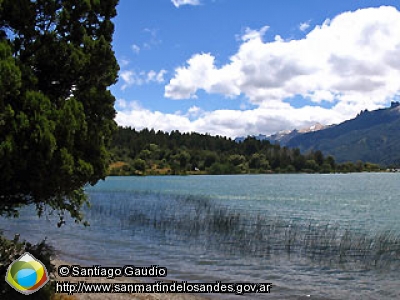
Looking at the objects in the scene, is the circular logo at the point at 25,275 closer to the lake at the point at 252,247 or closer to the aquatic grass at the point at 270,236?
the lake at the point at 252,247

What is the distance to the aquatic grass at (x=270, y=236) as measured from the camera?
2534 centimetres

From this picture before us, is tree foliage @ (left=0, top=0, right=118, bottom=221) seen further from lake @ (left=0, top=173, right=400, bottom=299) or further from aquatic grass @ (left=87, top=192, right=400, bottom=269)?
aquatic grass @ (left=87, top=192, right=400, bottom=269)

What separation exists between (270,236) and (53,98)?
2371cm

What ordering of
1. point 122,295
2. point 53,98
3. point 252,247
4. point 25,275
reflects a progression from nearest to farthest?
point 25,275, point 53,98, point 122,295, point 252,247

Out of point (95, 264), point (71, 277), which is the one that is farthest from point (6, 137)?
point (95, 264)

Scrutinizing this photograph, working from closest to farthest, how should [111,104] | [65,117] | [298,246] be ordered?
[65,117] → [111,104] → [298,246]

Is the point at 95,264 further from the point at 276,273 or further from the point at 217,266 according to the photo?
the point at 276,273

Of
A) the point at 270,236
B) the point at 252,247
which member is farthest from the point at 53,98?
the point at 270,236

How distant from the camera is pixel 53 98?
453 inches

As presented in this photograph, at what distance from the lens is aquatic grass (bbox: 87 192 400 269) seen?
2534cm

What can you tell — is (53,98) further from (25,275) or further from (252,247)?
(252,247)

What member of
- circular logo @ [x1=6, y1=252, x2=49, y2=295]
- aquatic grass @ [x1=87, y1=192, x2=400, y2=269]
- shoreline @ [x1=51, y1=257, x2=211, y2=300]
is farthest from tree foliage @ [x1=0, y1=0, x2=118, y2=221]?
aquatic grass @ [x1=87, y1=192, x2=400, y2=269]

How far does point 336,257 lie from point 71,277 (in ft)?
54.0

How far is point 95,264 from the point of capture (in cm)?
2225
